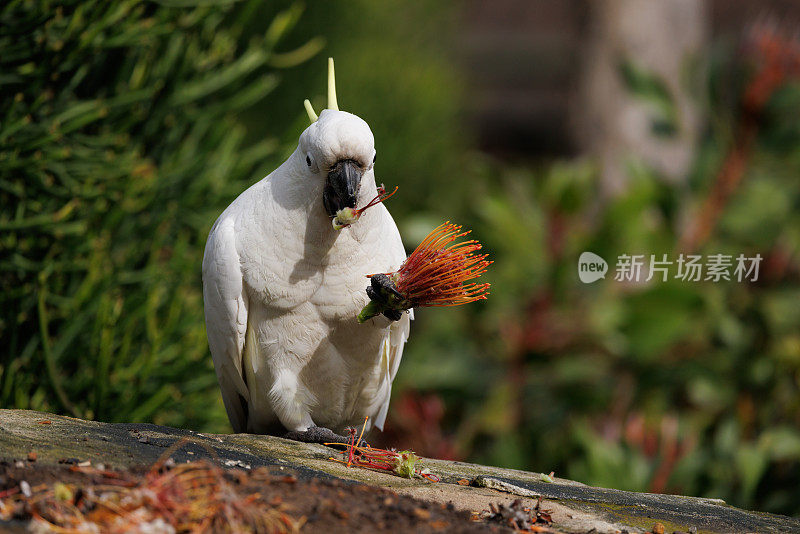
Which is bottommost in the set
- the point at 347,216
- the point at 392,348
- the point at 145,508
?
the point at 145,508

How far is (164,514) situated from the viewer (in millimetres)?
1219

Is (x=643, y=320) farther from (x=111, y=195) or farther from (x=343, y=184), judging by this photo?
(x=111, y=195)

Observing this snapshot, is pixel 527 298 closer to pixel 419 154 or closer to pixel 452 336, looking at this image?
pixel 452 336

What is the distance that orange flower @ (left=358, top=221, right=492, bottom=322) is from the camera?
183cm

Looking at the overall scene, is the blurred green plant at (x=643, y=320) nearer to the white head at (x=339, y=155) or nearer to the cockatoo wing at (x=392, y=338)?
the cockatoo wing at (x=392, y=338)

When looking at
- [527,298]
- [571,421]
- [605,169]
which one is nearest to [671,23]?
[605,169]

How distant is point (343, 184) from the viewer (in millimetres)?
1895

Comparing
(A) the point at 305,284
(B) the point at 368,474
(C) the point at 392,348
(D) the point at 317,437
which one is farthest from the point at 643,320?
(B) the point at 368,474

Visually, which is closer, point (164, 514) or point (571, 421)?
point (164, 514)

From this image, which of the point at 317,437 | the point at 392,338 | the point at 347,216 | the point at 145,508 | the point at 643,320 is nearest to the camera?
the point at 145,508

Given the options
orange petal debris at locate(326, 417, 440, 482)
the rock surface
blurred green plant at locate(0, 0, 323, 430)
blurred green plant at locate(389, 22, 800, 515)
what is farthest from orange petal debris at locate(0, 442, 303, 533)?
blurred green plant at locate(389, 22, 800, 515)

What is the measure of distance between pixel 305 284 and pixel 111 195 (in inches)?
47.4

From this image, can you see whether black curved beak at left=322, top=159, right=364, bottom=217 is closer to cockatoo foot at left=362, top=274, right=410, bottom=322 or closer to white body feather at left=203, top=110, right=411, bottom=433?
white body feather at left=203, top=110, right=411, bottom=433

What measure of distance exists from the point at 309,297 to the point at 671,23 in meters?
4.38
